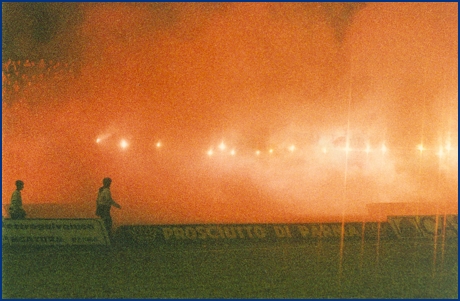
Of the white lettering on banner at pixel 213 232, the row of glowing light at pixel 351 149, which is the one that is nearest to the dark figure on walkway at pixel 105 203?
the white lettering on banner at pixel 213 232

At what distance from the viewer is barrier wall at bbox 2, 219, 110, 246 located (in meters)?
6.86

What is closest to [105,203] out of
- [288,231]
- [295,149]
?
[288,231]

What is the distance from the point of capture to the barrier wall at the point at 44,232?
6.86m

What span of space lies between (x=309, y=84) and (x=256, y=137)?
2.24m

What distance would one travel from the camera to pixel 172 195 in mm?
14336

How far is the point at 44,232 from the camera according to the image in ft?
22.6

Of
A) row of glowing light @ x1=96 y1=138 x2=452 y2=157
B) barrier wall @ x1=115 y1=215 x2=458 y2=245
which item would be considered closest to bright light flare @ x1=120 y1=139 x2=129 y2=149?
row of glowing light @ x1=96 y1=138 x2=452 y2=157

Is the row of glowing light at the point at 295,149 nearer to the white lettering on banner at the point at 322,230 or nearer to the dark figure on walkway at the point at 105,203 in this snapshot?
the white lettering on banner at the point at 322,230

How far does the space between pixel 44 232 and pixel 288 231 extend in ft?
11.7

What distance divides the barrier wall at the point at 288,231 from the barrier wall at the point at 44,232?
564 mm

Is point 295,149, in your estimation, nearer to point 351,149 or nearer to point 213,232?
point 351,149

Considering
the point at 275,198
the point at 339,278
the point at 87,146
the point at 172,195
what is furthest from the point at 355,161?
the point at 339,278

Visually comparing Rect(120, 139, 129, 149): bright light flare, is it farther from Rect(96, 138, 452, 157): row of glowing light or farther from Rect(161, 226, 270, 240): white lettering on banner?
Rect(161, 226, 270, 240): white lettering on banner

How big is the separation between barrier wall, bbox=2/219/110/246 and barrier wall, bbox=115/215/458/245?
564 millimetres
